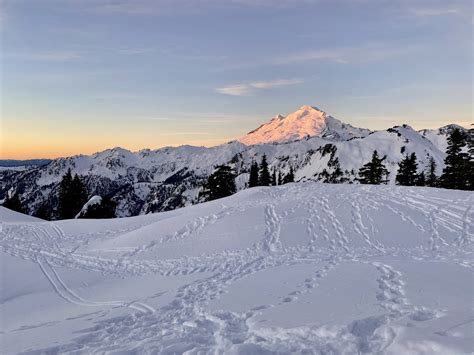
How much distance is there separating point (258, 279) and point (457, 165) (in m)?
45.1

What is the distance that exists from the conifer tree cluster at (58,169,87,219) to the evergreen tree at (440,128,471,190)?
5326cm

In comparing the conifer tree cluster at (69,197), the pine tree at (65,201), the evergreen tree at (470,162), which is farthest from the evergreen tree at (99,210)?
the evergreen tree at (470,162)

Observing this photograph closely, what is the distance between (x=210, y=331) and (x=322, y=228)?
543 inches

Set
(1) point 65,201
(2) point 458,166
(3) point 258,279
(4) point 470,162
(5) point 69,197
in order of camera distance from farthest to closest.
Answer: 1. (5) point 69,197
2. (1) point 65,201
3. (2) point 458,166
4. (4) point 470,162
5. (3) point 258,279

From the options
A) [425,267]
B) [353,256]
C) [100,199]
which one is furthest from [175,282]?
[100,199]

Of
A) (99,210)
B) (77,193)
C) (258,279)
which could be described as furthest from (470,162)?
(77,193)

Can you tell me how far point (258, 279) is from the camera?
1296 cm

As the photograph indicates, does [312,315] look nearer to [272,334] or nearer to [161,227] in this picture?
[272,334]

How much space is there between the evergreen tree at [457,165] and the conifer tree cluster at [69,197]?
53263mm

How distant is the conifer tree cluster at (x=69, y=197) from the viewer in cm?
5162

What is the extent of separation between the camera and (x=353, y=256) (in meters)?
16.1

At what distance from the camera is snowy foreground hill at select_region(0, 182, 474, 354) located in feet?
25.1

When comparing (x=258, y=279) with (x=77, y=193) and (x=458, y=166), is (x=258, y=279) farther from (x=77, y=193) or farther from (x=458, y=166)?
(x=77, y=193)

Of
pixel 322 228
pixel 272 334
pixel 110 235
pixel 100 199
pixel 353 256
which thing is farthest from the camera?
pixel 100 199
